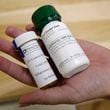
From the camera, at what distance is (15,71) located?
558mm

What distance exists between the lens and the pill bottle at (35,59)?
50 centimetres

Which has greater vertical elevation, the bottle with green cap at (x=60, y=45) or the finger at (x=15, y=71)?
the bottle with green cap at (x=60, y=45)

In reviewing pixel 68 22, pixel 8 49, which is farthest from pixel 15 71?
pixel 68 22

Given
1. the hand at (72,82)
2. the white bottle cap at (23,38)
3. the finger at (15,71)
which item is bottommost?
the hand at (72,82)

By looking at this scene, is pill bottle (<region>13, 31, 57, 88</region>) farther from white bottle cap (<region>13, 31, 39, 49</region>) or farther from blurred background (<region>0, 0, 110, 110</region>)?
blurred background (<region>0, 0, 110, 110</region>)

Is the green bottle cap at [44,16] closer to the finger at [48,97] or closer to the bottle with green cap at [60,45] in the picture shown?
the bottle with green cap at [60,45]

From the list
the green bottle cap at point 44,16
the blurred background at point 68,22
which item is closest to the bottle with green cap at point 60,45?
the green bottle cap at point 44,16

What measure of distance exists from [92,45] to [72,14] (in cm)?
13

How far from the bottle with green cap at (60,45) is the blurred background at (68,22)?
0.13 m

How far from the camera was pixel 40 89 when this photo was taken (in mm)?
509

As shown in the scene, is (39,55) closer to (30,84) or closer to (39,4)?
(30,84)

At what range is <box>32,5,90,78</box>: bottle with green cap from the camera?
48cm

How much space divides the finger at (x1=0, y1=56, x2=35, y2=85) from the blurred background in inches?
1.7

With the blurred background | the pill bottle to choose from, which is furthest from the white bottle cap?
the blurred background
